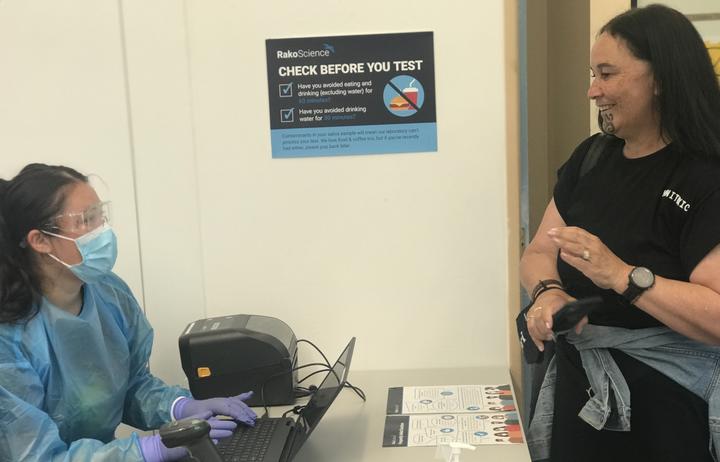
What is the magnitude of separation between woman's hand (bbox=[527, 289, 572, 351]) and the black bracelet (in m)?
0.02

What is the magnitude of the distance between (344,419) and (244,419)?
0.86 feet

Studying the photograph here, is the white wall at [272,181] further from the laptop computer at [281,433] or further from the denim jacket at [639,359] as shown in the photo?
the denim jacket at [639,359]

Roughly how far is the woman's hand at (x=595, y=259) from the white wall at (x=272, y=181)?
2.28 ft

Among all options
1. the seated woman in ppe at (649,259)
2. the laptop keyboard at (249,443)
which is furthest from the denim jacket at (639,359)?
the laptop keyboard at (249,443)

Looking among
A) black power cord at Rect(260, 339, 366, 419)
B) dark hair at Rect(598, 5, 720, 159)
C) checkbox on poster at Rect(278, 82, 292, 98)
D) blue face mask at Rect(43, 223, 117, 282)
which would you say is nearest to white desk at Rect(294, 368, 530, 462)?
black power cord at Rect(260, 339, 366, 419)

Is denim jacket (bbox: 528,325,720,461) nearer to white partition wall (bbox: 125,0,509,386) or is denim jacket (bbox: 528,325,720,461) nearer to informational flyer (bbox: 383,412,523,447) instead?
informational flyer (bbox: 383,412,523,447)

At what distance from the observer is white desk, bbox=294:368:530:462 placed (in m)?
1.53

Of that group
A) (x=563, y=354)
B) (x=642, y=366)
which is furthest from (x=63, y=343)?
(x=642, y=366)

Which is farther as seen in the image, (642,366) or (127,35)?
(127,35)

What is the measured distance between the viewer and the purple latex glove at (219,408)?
1693mm

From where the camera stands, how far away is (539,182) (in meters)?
2.45

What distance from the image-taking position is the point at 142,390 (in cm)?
181

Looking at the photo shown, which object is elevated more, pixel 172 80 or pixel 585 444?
pixel 172 80

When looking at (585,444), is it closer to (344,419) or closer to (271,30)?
(344,419)
